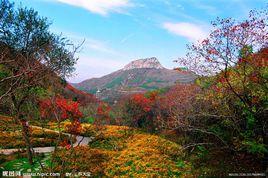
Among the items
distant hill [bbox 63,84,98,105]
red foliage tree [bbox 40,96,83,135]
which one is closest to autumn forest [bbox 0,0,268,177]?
red foliage tree [bbox 40,96,83,135]

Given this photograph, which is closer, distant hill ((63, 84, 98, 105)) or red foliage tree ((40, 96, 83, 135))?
red foliage tree ((40, 96, 83, 135))

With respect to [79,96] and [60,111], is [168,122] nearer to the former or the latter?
[60,111]

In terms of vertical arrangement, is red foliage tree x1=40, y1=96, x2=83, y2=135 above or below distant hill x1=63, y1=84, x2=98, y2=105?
below

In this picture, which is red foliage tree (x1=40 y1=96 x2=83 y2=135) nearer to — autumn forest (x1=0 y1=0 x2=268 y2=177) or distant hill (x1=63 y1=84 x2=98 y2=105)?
autumn forest (x1=0 y1=0 x2=268 y2=177)


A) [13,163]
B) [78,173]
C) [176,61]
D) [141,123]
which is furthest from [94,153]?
[141,123]

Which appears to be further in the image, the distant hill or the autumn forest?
the distant hill

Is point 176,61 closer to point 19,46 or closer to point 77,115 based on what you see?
point 19,46

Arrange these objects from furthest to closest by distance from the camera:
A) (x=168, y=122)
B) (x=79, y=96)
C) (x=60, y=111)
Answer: (x=79, y=96)
(x=168, y=122)
(x=60, y=111)

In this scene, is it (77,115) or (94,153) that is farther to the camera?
(77,115)

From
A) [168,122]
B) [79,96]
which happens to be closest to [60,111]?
[168,122]

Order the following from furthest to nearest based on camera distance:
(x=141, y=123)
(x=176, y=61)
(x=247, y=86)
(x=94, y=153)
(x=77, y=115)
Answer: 1. (x=141, y=123)
2. (x=77, y=115)
3. (x=94, y=153)
4. (x=176, y=61)
5. (x=247, y=86)

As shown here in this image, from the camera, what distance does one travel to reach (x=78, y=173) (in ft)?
48.1

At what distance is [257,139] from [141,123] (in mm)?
23523

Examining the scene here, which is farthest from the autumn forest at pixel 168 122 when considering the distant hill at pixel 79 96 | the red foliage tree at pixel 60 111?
the distant hill at pixel 79 96
